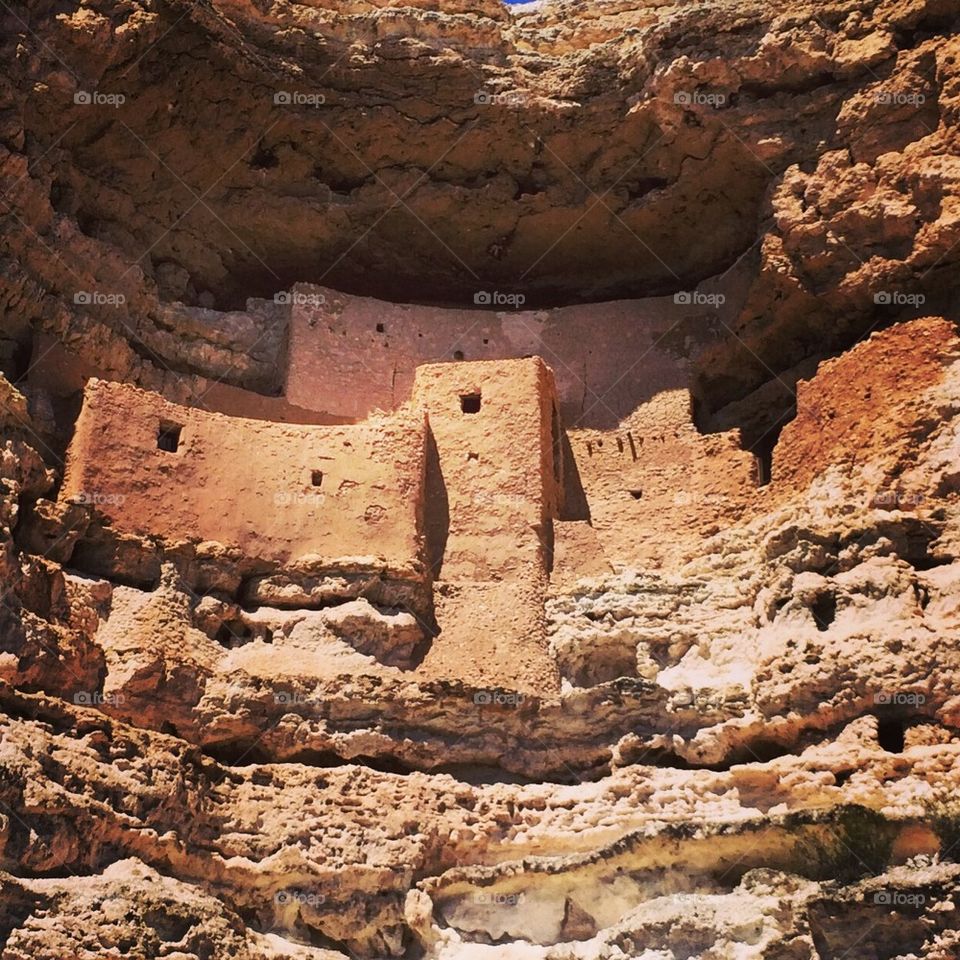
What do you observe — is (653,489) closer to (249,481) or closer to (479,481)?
(479,481)

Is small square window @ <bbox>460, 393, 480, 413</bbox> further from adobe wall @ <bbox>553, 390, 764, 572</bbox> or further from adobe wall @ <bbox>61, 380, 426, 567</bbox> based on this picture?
adobe wall @ <bbox>553, 390, 764, 572</bbox>

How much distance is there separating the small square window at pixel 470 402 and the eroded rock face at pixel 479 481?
4 cm

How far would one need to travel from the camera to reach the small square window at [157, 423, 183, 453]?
17.1m

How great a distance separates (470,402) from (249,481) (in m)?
2.86

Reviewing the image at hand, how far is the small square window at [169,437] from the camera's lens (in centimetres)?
1706

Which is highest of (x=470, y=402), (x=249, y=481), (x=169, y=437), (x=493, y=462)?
(x=470, y=402)

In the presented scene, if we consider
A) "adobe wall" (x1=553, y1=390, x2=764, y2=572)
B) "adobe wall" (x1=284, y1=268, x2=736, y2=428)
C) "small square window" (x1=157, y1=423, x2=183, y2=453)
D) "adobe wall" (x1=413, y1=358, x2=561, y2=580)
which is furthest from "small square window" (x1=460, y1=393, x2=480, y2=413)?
"small square window" (x1=157, y1=423, x2=183, y2=453)

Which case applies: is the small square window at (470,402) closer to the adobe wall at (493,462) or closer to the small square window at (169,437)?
the adobe wall at (493,462)

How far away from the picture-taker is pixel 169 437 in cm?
1722

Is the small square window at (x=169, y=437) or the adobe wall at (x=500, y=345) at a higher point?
the adobe wall at (x=500, y=345)

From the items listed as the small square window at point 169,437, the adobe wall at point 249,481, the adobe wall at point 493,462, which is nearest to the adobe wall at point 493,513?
the adobe wall at point 493,462

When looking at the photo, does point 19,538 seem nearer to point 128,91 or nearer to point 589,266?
point 128,91

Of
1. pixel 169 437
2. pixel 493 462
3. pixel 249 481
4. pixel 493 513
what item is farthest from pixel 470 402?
pixel 169 437

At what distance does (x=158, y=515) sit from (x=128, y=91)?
5.46 m
